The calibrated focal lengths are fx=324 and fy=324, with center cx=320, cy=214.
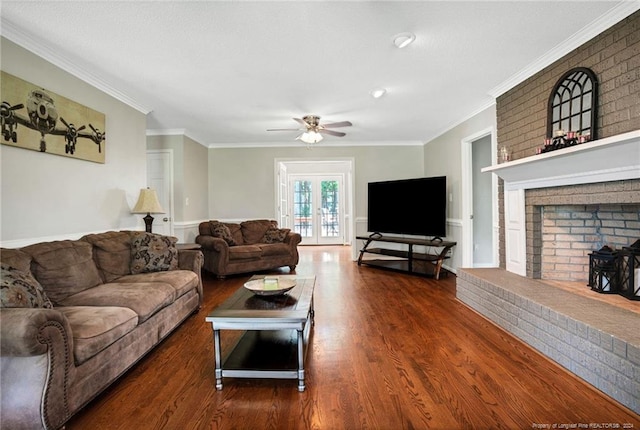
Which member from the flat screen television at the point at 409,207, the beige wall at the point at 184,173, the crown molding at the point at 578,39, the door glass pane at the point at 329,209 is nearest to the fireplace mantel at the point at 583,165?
the crown molding at the point at 578,39

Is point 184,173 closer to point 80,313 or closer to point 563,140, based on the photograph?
point 80,313

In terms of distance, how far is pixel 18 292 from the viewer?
1.71 meters

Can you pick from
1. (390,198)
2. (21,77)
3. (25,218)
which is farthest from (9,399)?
(390,198)

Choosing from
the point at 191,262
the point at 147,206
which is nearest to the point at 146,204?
the point at 147,206

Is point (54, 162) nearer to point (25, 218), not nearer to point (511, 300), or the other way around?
point (25, 218)

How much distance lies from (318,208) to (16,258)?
7.51 meters

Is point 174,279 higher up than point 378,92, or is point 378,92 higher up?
point 378,92

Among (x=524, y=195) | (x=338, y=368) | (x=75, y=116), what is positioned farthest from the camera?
(x=524, y=195)

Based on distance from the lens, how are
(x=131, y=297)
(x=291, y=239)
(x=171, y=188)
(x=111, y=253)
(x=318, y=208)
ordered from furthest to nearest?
1. (x=318, y=208)
2. (x=291, y=239)
3. (x=171, y=188)
4. (x=111, y=253)
5. (x=131, y=297)

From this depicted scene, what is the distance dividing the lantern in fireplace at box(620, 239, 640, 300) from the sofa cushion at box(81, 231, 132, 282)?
4.26 m

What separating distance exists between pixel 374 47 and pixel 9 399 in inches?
124

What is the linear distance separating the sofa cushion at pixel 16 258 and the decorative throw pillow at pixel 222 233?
3056mm

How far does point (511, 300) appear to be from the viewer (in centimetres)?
275

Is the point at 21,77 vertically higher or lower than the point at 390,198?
higher
